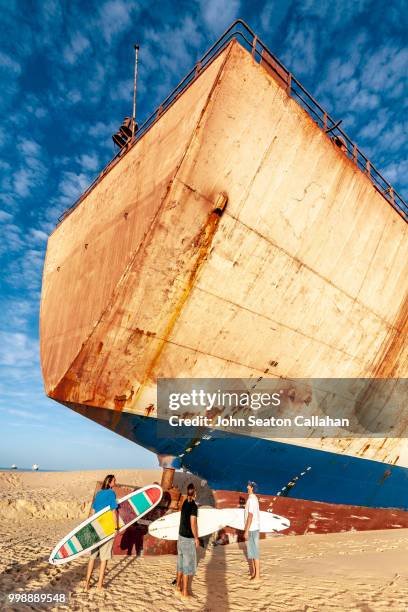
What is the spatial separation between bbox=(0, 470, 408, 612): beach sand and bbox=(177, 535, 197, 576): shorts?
1.18 ft

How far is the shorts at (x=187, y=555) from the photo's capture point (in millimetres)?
4812

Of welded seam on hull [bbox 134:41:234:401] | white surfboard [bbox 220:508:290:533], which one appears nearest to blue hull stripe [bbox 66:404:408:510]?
white surfboard [bbox 220:508:290:533]

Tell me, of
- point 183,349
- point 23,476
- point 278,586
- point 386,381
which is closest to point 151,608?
point 278,586

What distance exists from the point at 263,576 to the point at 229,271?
523cm

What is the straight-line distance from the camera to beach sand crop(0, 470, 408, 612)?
4.65 m

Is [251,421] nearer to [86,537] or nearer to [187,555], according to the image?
[187,555]

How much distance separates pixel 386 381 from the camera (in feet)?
32.8

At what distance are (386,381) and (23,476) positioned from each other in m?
29.0

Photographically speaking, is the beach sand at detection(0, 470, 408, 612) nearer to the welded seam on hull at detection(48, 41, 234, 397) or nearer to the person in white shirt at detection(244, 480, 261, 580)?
the person in white shirt at detection(244, 480, 261, 580)

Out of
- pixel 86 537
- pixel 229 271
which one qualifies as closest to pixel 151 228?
pixel 229 271

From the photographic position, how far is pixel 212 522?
7.59m

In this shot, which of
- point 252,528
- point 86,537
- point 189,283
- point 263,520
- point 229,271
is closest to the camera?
point 86,537

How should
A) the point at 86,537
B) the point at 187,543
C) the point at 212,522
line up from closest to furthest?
the point at 187,543, the point at 86,537, the point at 212,522

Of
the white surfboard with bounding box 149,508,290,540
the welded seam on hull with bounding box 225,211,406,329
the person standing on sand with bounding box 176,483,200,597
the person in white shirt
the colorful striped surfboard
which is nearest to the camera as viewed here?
the person standing on sand with bounding box 176,483,200,597
